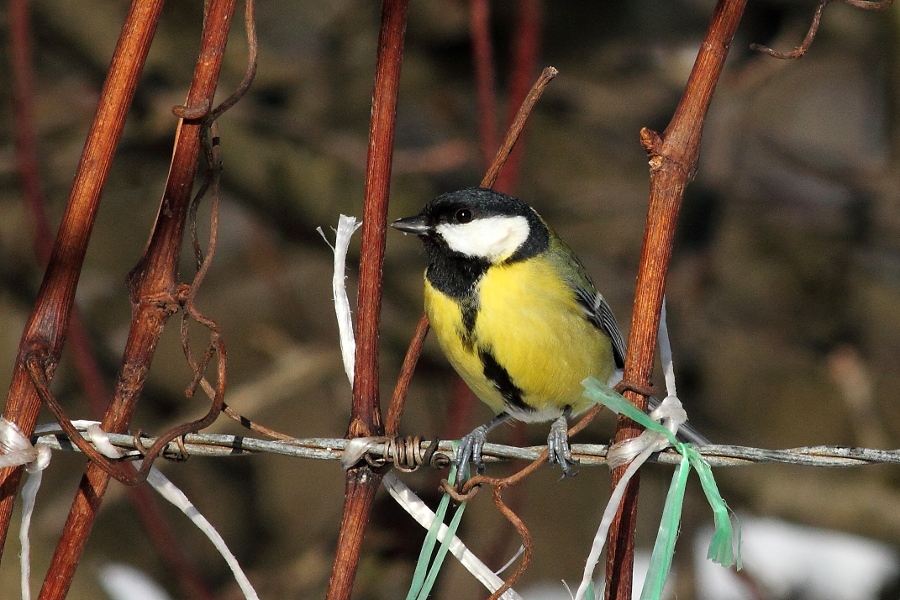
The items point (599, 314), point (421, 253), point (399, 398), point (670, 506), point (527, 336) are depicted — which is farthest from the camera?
point (421, 253)

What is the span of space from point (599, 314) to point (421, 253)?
1241 mm

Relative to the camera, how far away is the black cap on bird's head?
5.24 ft

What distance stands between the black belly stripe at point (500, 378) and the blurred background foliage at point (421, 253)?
96 centimetres

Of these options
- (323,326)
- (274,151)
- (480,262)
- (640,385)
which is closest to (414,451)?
(640,385)

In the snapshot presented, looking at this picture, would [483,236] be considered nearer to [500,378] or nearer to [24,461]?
[500,378]

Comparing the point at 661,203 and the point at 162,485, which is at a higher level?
the point at 661,203

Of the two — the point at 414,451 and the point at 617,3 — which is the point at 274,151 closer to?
the point at 617,3

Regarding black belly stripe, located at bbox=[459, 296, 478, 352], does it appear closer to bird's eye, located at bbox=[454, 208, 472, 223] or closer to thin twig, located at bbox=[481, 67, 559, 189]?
bird's eye, located at bbox=[454, 208, 472, 223]

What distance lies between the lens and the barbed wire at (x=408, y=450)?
0.83 m

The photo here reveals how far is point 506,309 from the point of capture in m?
1.57

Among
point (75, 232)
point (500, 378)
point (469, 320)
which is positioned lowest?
point (500, 378)

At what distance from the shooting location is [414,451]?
91 cm

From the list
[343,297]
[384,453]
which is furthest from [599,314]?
[384,453]

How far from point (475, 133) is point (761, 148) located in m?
0.94
